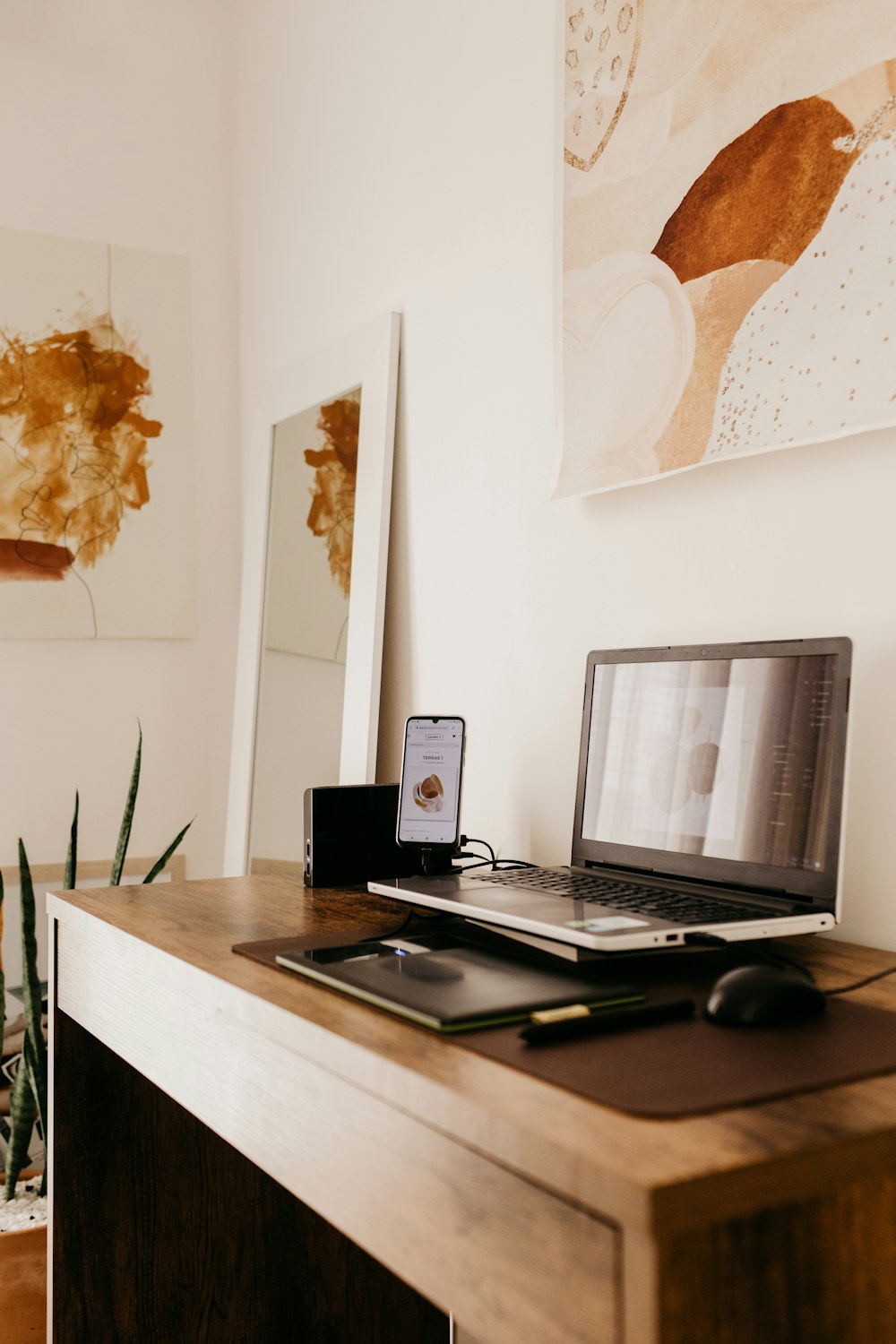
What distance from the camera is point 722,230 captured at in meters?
1.18

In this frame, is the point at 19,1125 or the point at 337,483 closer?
the point at 19,1125

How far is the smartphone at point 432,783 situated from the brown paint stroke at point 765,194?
0.61m

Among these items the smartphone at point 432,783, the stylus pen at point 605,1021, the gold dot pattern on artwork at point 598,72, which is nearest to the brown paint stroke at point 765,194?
the gold dot pattern on artwork at point 598,72

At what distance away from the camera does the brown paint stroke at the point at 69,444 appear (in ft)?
7.74

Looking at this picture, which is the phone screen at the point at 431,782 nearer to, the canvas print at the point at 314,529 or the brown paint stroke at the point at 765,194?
the canvas print at the point at 314,529

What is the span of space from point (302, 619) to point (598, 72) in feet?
3.53

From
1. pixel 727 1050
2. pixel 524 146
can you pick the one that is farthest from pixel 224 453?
pixel 727 1050

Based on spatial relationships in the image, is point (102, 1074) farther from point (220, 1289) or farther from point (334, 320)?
point (334, 320)

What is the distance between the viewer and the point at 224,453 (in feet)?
8.59

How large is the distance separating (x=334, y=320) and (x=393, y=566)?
53 cm

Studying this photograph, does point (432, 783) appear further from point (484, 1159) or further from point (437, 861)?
point (484, 1159)

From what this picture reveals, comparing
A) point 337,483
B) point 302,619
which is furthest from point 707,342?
point 302,619

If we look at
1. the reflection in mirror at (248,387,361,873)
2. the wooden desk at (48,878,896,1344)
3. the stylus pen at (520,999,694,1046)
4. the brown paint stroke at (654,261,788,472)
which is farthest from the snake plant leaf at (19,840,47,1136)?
the stylus pen at (520,999,694,1046)

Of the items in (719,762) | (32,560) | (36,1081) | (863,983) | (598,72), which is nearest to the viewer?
(863,983)
